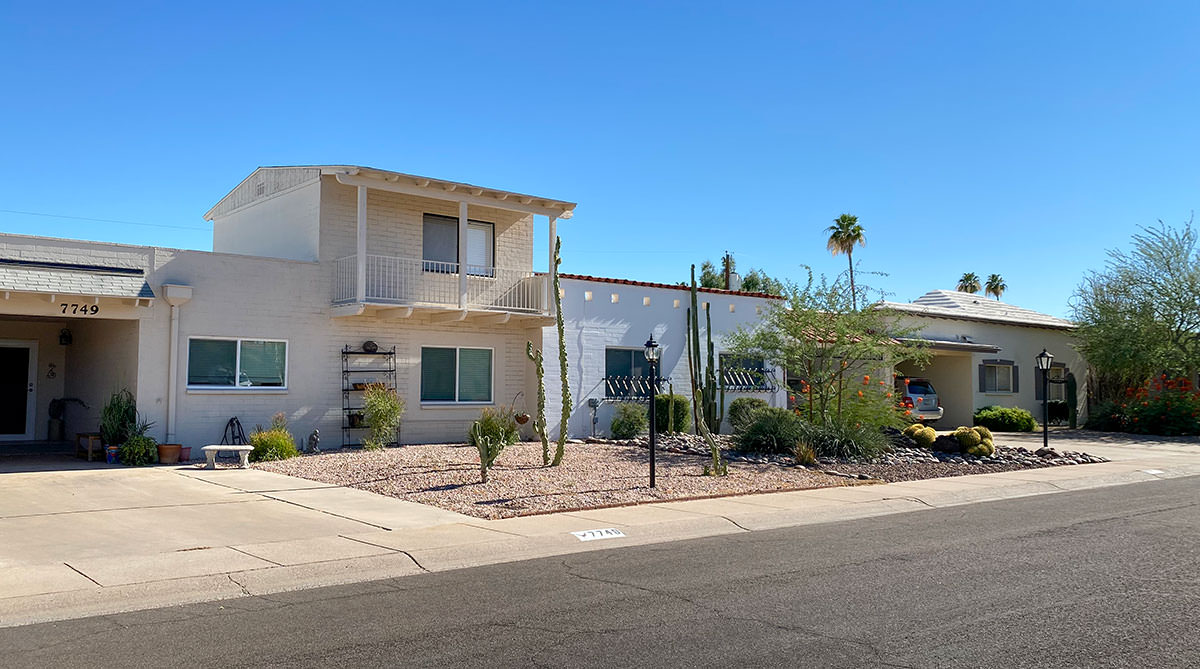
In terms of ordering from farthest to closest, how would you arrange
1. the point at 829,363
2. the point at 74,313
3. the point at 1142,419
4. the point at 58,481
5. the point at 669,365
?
1. the point at 1142,419
2. the point at 669,365
3. the point at 829,363
4. the point at 74,313
5. the point at 58,481

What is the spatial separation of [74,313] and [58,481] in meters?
3.80

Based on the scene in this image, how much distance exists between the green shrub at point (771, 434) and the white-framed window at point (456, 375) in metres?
6.18

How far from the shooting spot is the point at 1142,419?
28766 mm

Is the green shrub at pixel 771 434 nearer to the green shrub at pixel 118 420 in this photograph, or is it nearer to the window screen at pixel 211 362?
the window screen at pixel 211 362

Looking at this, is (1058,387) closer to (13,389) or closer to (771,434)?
(771,434)

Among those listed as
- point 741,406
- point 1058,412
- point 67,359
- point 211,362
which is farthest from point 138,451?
point 1058,412

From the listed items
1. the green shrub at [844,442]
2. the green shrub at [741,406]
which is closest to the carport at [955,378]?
the green shrub at [741,406]

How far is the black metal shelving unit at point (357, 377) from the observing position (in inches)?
763

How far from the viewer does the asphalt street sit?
18.5 ft

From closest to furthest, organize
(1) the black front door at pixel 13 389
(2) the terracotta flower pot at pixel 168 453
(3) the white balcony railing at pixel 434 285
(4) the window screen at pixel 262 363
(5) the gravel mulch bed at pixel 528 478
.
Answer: (5) the gravel mulch bed at pixel 528 478 → (2) the terracotta flower pot at pixel 168 453 → (4) the window screen at pixel 262 363 → (3) the white balcony railing at pixel 434 285 → (1) the black front door at pixel 13 389

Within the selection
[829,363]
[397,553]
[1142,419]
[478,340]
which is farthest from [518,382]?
[1142,419]

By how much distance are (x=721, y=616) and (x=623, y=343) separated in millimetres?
16852

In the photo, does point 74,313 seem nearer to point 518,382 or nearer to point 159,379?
point 159,379

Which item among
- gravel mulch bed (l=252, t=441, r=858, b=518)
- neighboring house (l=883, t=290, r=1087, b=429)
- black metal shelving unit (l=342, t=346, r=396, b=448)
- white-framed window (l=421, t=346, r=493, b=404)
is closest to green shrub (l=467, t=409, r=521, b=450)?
gravel mulch bed (l=252, t=441, r=858, b=518)
